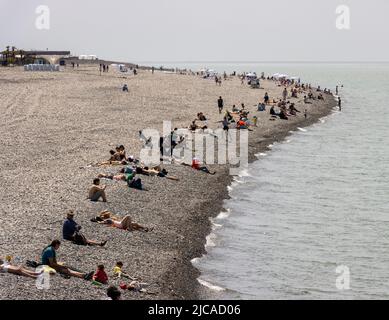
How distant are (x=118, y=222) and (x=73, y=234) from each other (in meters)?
2.33

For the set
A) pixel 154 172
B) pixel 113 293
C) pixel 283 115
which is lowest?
pixel 113 293

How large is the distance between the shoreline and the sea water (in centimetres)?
92

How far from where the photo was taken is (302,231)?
2638 centimetres

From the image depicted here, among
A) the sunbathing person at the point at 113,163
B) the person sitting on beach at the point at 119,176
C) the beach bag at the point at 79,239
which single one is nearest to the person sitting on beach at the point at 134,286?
the beach bag at the point at 79,239

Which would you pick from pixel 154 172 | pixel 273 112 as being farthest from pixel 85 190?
pixel 273 112

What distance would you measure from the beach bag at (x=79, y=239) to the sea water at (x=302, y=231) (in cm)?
355

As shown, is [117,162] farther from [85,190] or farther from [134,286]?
[134,286]

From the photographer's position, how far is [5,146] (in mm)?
35250

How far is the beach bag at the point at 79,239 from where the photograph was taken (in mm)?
19938

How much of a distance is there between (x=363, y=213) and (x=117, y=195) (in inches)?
439

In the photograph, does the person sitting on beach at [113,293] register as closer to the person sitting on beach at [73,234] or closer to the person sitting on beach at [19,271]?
the person sitting on beach at [19,271]

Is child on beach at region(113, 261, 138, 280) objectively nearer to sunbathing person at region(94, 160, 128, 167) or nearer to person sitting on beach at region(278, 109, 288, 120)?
sunbathing person at region(94, 160, 128, 167)

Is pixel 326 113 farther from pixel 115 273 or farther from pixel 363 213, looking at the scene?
pixel 115 273
